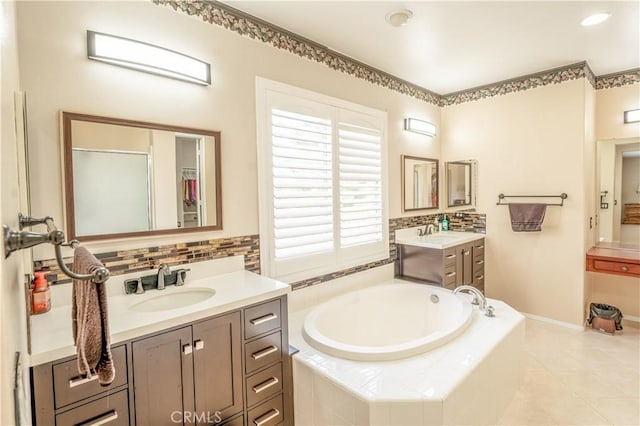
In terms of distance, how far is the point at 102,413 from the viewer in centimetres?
133

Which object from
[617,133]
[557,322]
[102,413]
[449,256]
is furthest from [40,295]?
[617,133]

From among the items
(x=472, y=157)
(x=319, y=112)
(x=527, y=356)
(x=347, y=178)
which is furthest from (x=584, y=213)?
(x=319, y=112)

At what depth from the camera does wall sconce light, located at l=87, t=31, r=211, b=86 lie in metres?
1.68

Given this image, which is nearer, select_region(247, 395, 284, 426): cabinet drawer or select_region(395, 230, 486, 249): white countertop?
select_region(247, 395, 284, 426): cabinet drawer

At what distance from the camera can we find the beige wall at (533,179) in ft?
10.7

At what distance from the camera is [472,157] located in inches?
155

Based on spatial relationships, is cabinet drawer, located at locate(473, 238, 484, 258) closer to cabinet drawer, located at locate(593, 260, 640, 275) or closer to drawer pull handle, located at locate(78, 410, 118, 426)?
cabinet drawer, located at locate(593, 260, 640, 275)

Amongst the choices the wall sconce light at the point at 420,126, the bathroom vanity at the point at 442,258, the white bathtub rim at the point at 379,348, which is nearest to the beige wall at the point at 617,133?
the bathroom vanity at the point at 442,258

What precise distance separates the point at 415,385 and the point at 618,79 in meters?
3.86

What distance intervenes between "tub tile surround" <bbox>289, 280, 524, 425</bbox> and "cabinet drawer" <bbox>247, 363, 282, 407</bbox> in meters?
0.12

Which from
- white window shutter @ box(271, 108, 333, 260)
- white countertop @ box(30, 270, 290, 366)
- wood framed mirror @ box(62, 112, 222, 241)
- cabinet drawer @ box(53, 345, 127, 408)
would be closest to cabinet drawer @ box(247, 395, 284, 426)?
white countertop @ box(30, 270, 290, 366)

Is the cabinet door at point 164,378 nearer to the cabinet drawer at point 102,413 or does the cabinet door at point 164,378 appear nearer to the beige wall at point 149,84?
the cabinet drawer at point 102,413

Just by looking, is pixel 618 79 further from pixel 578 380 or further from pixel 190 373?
pixel 190 373

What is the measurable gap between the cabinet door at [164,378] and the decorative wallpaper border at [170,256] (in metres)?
0.55
